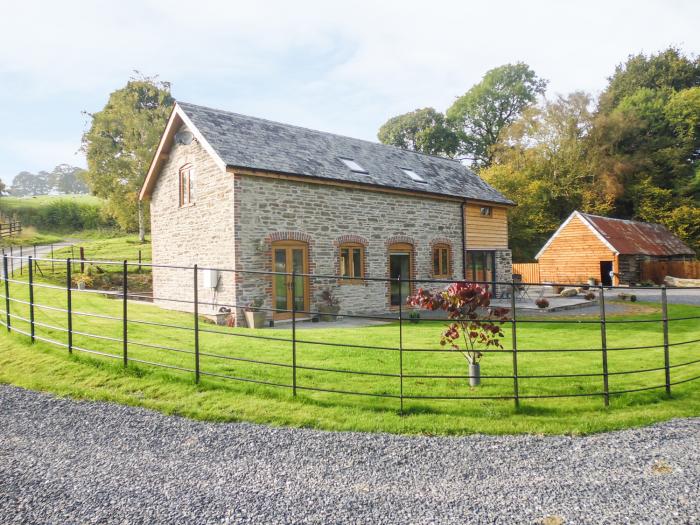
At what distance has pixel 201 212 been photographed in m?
14.4

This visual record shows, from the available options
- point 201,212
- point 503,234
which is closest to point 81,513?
point 201,212

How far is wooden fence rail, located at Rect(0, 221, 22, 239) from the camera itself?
36075 millimetres

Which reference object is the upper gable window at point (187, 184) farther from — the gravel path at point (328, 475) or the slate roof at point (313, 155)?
the gravel path at point (328, 475)

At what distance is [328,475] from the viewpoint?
Result: 3.86 m

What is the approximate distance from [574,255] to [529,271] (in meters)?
3.39

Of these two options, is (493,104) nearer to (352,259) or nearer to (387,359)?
(352,259)

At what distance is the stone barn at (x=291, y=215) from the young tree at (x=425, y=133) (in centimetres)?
2948

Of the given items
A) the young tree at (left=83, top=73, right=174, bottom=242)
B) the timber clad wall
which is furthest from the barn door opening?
the young tree at (left=83, top=73, right=174, bottom=242)

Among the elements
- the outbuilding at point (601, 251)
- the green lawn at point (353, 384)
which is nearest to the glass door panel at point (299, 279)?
the green lawn at point (353, 384)

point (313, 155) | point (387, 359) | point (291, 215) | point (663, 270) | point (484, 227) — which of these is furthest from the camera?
point (663, 270)

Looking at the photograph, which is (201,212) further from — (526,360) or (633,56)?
(633,56)

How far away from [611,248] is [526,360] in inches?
904

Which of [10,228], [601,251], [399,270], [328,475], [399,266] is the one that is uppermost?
[10,228]

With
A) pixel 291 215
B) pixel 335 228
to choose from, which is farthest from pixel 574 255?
pixel 291 215
